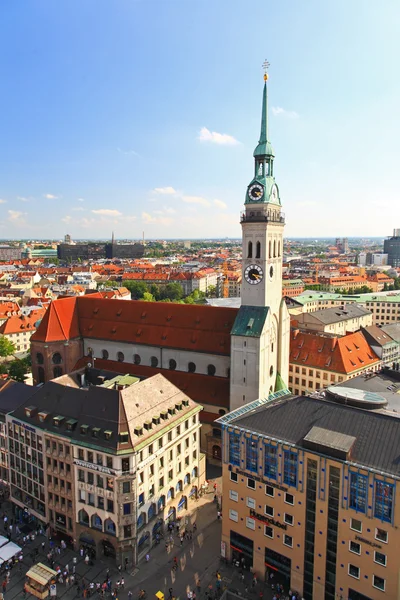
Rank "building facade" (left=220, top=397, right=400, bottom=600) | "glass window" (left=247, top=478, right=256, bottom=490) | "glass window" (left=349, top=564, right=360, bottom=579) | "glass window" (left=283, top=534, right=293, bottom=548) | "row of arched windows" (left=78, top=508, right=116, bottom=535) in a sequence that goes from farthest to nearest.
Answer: "row of arched windows" (left=78, top=508, right=116, bottom=535) < "glass window" (left=247, top=478, right=256, bottom=490) < "glass window" (left=283, top=534, right=293, bottom=548) < "glass window" (left=349, top=564, right=360, bottom=579) < "building facade" (left=220, top=397, right=400, bottom=600)

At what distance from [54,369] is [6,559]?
34.7m

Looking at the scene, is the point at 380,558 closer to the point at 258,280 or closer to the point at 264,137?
the point at 258,280

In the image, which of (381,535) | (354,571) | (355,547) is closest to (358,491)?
(381,535)

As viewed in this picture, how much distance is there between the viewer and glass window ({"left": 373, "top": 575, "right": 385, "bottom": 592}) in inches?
1389

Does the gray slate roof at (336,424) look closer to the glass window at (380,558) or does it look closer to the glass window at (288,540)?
the glass window at (380,558)

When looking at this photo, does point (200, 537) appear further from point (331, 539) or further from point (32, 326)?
point (32, 326)

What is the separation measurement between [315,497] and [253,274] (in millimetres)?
30381

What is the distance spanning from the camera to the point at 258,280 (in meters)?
61.1

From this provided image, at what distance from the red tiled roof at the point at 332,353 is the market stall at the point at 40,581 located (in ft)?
181

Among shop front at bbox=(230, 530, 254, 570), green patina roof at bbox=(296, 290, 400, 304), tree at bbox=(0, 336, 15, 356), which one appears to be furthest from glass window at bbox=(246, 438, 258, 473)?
green patina roof at bbox=(296, 290, 400, 304)

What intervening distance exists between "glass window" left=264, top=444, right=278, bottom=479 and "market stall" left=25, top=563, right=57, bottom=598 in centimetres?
2058

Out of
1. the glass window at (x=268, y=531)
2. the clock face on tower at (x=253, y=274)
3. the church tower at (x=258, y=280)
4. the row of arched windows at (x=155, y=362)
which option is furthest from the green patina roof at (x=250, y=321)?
the glass window at (x=268, y=531)

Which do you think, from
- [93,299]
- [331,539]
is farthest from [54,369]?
[331,539]

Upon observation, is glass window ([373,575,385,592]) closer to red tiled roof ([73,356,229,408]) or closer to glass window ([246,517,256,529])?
glass window ([246,517,256,529])
